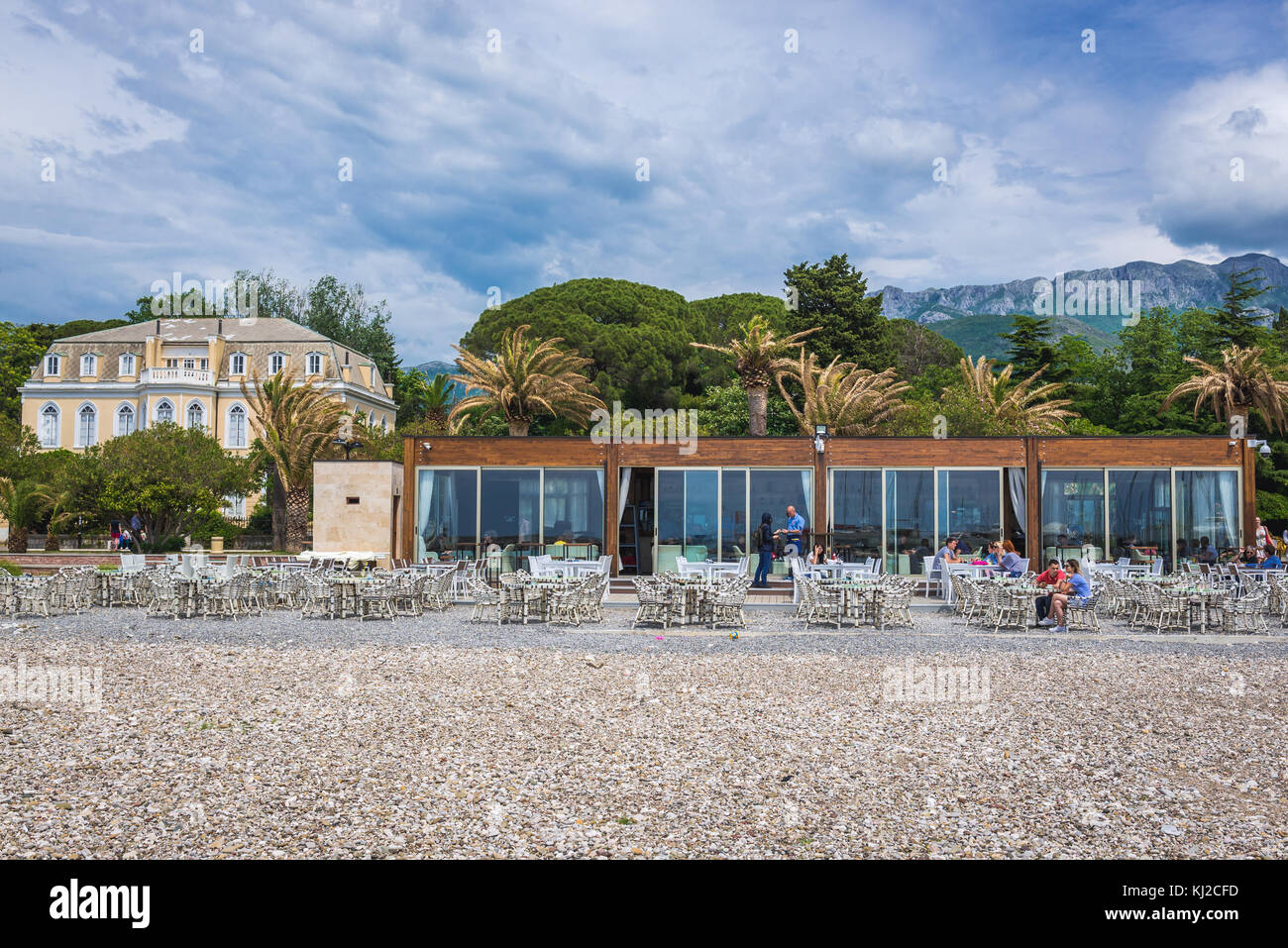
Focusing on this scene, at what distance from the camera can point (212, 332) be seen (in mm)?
52250

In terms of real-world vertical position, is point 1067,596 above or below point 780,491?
below

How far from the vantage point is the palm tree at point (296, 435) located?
3031cm

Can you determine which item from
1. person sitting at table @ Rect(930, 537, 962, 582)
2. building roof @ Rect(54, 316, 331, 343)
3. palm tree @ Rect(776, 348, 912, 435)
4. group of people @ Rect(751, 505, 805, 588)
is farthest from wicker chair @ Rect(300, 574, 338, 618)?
building roof @ Rect(54, 316, 331, 343)

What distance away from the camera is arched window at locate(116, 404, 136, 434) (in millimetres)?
50844

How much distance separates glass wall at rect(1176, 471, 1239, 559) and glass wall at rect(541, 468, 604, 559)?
11.5m

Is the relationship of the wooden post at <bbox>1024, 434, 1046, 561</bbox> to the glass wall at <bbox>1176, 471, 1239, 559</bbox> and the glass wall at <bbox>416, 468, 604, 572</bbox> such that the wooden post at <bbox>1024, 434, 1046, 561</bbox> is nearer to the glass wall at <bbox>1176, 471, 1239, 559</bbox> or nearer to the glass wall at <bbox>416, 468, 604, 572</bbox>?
the glass wall at <bbox>1176, 471, 1239, 559</bbox>

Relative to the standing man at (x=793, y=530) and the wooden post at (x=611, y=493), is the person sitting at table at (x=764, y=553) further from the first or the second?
the wooden post at (x=611, y=493)

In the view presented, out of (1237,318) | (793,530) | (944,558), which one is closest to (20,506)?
(793,530)

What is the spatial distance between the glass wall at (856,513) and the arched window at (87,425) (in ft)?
148

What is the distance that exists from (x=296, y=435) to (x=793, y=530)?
1797 centimetres

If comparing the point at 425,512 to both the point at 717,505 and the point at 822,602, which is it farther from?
the point at 822,602

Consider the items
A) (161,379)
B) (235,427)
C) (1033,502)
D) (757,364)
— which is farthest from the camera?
(235,427)

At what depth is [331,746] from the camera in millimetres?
6434
